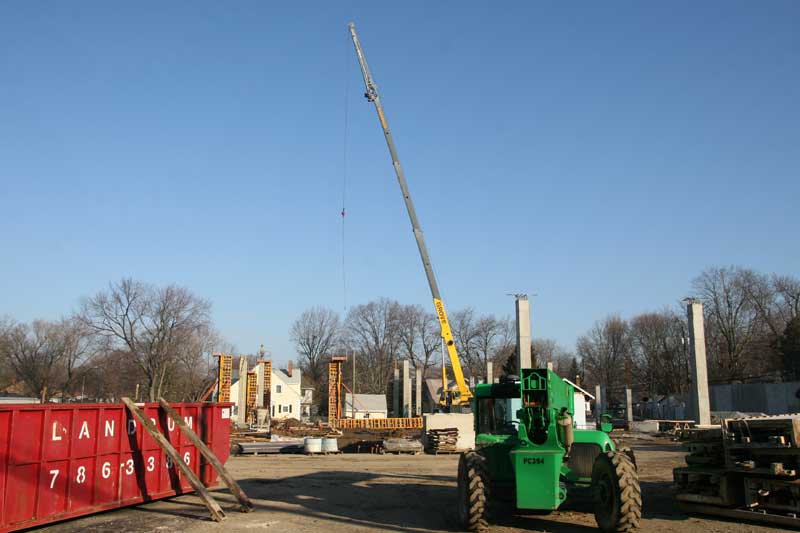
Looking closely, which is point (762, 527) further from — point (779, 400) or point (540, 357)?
point (540, 357)

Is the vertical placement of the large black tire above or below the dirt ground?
above

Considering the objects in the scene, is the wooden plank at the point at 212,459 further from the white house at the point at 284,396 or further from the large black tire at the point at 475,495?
the white house at the point at 284,396

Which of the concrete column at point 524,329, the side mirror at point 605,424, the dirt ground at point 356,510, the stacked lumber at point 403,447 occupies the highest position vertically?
the concrete column at point 524,329

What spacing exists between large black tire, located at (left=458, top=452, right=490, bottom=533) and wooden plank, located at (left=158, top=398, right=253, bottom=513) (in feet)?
16.7

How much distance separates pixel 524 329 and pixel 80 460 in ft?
83.9

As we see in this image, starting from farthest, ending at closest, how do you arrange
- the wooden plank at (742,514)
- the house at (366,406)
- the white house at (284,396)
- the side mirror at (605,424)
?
the white house at (284,396) < the house at (366,406) < the side mirror at (605,424) < the wooden plank at (742,514)

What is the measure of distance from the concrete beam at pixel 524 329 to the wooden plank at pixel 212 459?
2241cm

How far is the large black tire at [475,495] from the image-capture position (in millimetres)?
10430

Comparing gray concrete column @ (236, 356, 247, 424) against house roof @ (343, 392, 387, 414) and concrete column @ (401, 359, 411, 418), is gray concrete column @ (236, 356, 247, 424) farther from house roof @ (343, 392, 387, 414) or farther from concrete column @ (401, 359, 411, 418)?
house roof @ (343, 392, 387, 414)

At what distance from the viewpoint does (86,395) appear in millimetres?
88750

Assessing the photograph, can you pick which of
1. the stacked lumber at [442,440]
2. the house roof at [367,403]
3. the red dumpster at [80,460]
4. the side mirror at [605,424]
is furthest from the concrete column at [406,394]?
the side mirror at [605,424]

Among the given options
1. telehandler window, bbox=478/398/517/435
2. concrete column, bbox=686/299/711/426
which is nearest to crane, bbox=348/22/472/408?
concrete column, bbox=686/299/711/426

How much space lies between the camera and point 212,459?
14133 mm

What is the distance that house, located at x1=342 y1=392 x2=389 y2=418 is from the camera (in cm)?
7694
